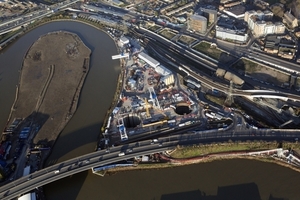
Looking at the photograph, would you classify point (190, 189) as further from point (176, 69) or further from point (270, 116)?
point (176, 69)

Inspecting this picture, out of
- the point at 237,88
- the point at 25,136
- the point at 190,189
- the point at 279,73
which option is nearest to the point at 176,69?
the point at 237,88

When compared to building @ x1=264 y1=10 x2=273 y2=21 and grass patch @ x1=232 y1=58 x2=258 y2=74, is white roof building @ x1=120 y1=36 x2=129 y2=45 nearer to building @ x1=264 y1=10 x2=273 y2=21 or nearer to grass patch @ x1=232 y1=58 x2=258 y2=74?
grass patch @ x1=232 y1=58 x2=258 y2=74

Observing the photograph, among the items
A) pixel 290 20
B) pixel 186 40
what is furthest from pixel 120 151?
pixel 290 20

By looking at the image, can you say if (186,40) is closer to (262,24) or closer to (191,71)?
(191,71)

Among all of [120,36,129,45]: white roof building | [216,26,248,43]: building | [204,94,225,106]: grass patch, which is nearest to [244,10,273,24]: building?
[216,26,248,43]: building

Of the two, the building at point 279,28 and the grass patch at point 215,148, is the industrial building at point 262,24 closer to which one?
the building at point 279,28

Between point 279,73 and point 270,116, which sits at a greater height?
point 279,73

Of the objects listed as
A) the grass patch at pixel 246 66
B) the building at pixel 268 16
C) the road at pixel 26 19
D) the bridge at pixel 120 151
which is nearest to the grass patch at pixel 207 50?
the grass patch at pixel 246 66
